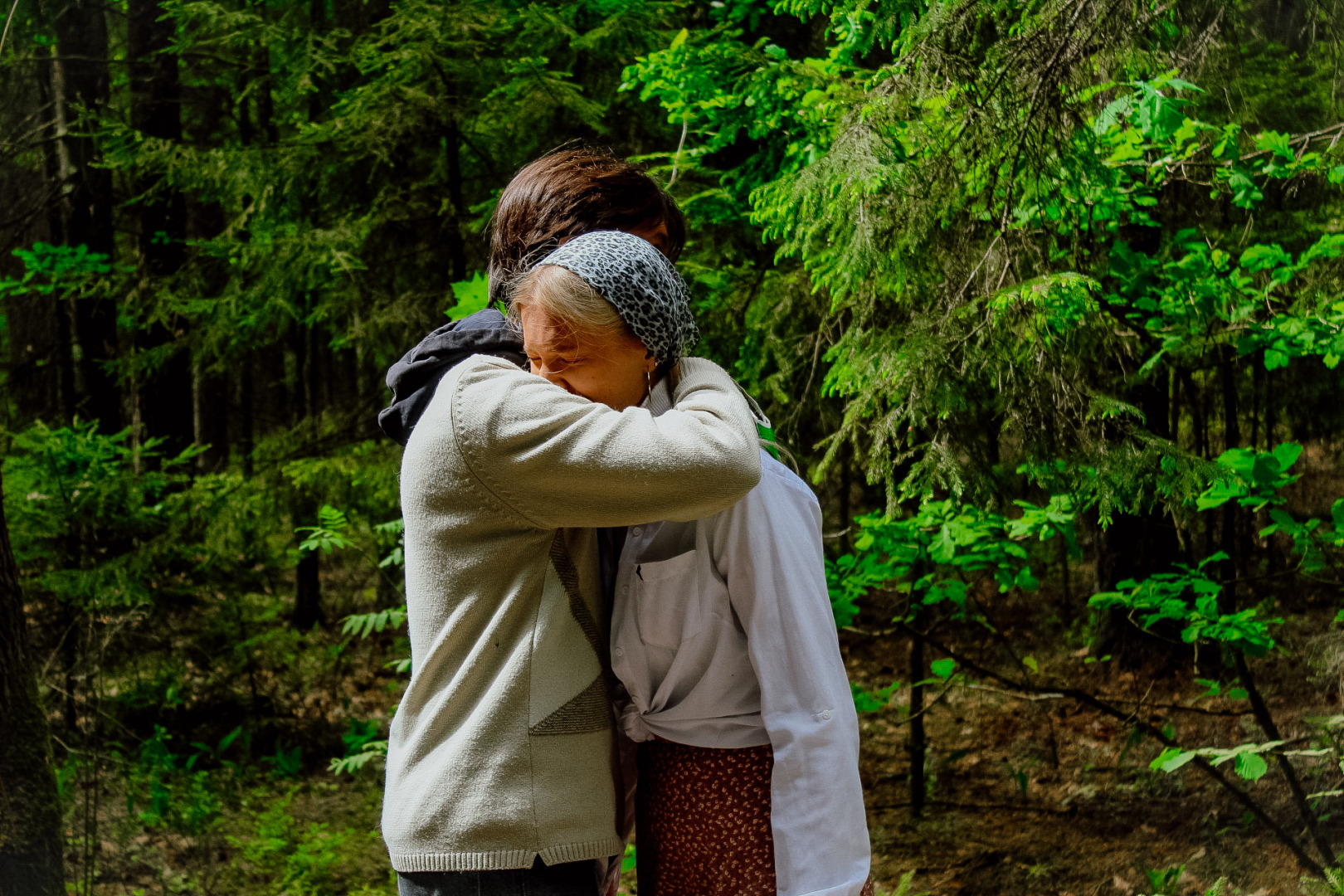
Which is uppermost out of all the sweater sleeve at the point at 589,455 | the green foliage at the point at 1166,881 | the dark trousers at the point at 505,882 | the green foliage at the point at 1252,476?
the sweater sleeve at the point at 589,455

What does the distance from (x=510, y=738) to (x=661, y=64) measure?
10.8 feet

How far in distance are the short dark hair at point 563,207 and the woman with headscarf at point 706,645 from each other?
183mm

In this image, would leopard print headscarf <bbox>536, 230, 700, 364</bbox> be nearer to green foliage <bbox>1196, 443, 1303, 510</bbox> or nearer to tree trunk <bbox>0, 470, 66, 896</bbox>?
green foliage <bbox>1196, 443, 1303, 510</bbox>

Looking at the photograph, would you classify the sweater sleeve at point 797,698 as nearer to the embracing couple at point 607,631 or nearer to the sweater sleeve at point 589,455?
the embracing couple at point 607,631

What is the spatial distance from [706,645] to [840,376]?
6.32 feet

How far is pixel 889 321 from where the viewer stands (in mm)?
3531

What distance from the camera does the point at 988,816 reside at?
5.29 m

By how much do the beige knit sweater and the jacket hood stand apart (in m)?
0.19

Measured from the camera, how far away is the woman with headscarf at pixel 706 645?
1.43 meters

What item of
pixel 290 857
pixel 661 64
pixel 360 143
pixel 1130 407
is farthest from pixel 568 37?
pixel 290 857

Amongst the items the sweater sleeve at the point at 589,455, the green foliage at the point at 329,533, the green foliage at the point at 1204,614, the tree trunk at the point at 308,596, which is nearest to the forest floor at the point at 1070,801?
the green foliage at the point at 1204,614

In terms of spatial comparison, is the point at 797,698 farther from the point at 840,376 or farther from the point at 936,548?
the point at 936,548

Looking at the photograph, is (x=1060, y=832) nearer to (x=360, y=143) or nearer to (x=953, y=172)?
(x=953, y=172)

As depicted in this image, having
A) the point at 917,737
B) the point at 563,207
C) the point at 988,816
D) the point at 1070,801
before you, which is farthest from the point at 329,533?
the point at 1070,801
